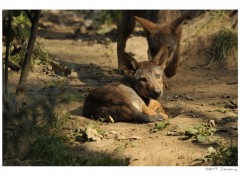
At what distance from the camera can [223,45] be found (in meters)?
10.9

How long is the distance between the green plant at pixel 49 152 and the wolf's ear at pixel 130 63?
2092 mm

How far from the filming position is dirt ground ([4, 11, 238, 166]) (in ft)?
19.2

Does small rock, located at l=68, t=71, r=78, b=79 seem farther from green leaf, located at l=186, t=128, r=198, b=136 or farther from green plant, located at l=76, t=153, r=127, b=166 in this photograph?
green plant, located at l=76, t=153, r=127, b=166

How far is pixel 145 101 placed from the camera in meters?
7.54

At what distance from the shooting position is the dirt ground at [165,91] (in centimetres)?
584

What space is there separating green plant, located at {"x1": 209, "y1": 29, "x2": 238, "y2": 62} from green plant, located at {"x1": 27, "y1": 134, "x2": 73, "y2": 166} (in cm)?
568

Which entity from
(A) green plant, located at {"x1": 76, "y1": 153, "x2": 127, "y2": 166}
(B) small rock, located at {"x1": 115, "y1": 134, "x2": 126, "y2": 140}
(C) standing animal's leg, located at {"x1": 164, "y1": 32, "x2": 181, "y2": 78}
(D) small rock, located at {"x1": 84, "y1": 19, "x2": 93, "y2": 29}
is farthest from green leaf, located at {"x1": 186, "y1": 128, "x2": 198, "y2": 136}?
(D) small rock, located at {"x1": 84, "y1": 19, "x2": 93, "y2": 29}

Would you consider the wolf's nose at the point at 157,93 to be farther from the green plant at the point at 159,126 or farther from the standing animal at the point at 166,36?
the standing animal at the point at 166,36

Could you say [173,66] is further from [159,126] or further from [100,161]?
[100,161]

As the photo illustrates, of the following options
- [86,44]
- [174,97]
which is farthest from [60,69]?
[86,44]

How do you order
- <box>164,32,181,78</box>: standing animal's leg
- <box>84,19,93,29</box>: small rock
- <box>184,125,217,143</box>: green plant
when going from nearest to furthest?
1. <box>184,125,217,143</box>: green plant
2. <box>164,32,181,78</box>: standing animal's leg
3. <box>84,19,93,29</box>: small rock

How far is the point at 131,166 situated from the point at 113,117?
62.7 inches

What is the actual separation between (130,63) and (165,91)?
1.72 m

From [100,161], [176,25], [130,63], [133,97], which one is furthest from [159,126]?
[176,25]
